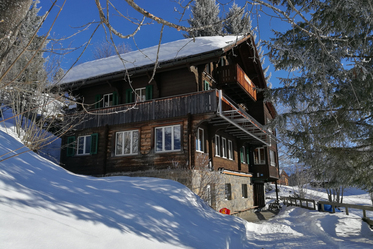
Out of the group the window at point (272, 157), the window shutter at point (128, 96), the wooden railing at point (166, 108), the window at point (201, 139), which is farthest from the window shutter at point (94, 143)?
the window at point (272, 157)

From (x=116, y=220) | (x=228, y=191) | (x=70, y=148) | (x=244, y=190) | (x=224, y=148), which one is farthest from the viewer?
(x=244, y=190)

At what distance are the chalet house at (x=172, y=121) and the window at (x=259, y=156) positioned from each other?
285cm

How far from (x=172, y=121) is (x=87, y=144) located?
662 cm

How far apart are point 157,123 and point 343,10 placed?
10513 mm

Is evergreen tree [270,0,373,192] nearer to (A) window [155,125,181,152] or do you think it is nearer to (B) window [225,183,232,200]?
(A) window [155,125,181,152]

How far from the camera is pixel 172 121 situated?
607 inches

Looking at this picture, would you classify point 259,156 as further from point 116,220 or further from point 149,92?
point 116,220

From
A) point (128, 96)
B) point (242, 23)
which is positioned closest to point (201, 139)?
point (128, 96)

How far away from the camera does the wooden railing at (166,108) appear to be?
14.2m

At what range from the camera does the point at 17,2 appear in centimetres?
283

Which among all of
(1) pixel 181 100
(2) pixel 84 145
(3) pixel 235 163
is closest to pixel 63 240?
(1) pixel 181 100

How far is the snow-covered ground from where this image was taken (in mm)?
3603

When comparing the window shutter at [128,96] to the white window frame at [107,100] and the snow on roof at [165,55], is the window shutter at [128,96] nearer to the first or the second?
the snow on roof at [165,55]

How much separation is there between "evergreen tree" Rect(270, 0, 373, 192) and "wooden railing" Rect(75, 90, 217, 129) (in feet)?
13.4
